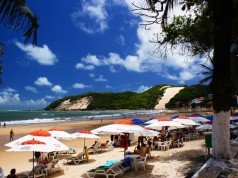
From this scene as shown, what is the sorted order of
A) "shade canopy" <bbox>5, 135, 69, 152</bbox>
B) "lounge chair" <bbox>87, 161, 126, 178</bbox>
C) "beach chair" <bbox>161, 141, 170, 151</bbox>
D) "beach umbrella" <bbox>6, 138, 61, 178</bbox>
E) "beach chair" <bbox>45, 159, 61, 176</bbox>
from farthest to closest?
"beach chair" <bbox>161, 141, 170, 151</bbox> → "beach chair" <bbox>45, 159, 61, 176</bbox> → "lounge chair" <bbox>87, 161, 126, 178</bbox> → "shade canopy" <bbox>5, 135, 69, 152</bbox> → "beach umbrella" <bbox>6, 138, 61, 178</bbox>

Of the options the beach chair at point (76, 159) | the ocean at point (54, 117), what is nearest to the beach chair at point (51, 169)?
the beach chair at point (76, 159)

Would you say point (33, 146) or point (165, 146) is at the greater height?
point (33, 146)

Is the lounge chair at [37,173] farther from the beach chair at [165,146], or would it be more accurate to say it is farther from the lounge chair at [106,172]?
the beach chair at [165,146]

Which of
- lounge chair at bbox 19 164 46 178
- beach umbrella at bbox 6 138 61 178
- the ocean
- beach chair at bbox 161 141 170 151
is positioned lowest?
lounge chair at bbox 19 164 46 178

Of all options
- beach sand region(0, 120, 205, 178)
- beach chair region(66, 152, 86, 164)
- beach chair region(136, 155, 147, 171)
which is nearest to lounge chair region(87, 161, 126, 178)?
beach sand region(0, 120, 205, 178)

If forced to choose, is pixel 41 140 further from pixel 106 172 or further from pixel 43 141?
pixel 106 172

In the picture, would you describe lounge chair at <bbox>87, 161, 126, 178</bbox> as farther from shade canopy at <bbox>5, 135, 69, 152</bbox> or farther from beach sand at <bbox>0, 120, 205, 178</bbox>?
shade canopy at <bbox>5, 135, 69, 152</bbox>

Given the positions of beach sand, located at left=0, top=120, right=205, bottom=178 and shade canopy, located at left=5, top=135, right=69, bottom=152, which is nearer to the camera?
shade canopy, located at left=5, top=135, right=69, bottom=152

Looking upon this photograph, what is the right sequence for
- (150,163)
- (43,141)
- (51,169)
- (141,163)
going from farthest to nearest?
(150,163)
(51,169)
(141,163)
(43,141)

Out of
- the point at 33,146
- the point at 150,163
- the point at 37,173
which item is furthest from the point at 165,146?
the point at 33,146

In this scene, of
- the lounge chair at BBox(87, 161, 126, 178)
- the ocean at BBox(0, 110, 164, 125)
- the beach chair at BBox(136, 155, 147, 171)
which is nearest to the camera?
the lounge chair at BBox(87, 161, 126, 178)

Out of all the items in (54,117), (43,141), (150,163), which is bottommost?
(150,163)

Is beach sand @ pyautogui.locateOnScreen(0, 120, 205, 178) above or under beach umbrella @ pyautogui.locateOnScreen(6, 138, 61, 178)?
under

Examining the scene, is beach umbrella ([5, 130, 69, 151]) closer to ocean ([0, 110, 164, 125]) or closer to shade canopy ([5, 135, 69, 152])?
shade canopy ([5, 135, 69, 152])
